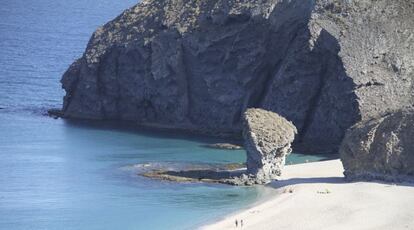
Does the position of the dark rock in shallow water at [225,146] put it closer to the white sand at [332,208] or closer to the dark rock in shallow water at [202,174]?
the dark rock in shallow water at [202,174]

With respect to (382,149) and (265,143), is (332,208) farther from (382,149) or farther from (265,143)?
(265,143)

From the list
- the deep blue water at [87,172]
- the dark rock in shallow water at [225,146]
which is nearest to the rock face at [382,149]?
the deep blue water at [87,172]

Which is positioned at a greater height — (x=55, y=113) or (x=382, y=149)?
(x=55, y=113)

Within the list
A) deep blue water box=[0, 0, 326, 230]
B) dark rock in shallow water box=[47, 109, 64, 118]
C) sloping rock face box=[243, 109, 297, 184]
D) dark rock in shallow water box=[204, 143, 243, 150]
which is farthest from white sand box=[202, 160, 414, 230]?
dark rock in shallow water box=[47, 109, 64, 118]

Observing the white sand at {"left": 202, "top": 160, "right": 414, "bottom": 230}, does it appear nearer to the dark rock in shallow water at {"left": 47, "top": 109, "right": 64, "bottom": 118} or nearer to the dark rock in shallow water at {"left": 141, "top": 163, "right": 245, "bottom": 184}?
the dark rock in shallow water at {"left": 141, "top": 163, "right": 245, "bottom": 184}

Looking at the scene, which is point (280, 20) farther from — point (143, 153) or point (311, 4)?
point (143, 153)

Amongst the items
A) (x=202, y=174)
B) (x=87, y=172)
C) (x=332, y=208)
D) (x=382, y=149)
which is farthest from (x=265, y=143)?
(x=87, y=172)
